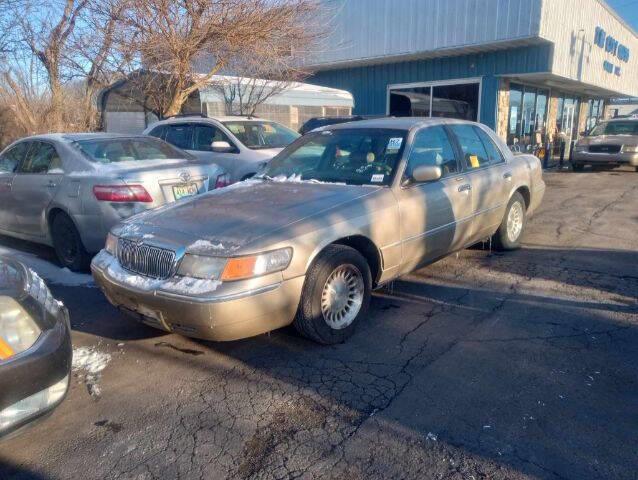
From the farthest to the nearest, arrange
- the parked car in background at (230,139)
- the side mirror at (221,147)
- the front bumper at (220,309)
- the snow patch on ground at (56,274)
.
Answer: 1. the parked car in background at (230,139)
2. the side mirror at (221,147)
3. the snow patch on ground at (56,274)
4. the front bumper at (220,309)

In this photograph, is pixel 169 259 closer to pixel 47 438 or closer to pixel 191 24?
pixel 47 438

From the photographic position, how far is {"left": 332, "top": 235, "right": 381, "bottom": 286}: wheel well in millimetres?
3883

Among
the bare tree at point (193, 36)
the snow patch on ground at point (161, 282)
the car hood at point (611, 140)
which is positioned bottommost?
the car hood at point (611, 140)

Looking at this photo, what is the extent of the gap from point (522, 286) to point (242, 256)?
10.2 feet

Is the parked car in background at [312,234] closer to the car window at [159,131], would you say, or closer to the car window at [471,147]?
the car window at [471,147]

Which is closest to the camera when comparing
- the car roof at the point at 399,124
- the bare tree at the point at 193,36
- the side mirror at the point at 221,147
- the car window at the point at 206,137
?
the car roof at the point at 399,124

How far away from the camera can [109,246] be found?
13.0ft

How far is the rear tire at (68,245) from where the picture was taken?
5566 millimetres

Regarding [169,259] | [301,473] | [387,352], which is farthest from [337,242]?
[301,473]

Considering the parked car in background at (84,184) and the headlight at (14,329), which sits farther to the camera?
the parked car in background at (84,184)

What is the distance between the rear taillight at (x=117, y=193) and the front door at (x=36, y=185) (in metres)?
0.71

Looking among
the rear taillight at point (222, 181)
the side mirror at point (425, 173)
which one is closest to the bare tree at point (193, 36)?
the rear taillight at point (222, 181)

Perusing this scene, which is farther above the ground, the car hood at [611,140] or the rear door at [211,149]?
the rear door at [211,149]

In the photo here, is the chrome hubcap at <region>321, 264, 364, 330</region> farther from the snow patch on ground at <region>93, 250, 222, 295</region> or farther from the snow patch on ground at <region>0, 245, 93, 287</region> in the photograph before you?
the snow patch on ground at <region>0, 245, 93, 287</region>
